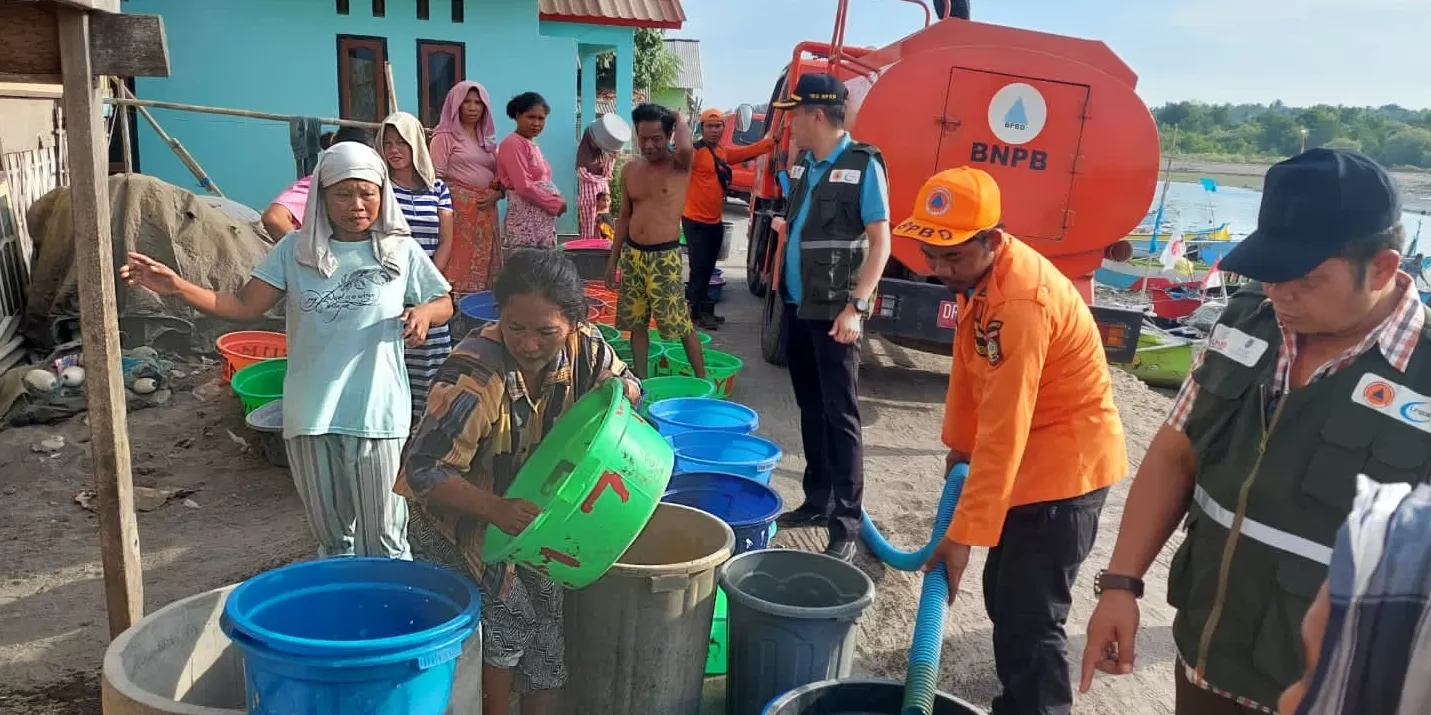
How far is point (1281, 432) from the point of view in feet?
5.52

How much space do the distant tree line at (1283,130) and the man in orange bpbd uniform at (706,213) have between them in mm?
43790

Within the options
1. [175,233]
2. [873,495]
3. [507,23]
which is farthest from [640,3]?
[873,495]

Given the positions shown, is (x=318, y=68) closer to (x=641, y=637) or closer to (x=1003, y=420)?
(x=641, y=637)

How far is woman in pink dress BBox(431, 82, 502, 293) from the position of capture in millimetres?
6047

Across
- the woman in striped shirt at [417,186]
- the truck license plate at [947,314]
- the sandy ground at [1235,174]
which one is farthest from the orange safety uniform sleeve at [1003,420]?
→ the sandy ground at [1235,174]

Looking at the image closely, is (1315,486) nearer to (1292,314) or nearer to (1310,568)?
(1310,568)

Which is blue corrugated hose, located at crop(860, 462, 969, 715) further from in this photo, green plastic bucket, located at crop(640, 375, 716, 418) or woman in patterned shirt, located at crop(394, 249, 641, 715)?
green plastic bucket, located at crop(640, 375, 716, 418)

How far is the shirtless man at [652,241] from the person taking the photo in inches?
231

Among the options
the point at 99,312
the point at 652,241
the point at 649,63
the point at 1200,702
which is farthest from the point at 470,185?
the point at 649,63

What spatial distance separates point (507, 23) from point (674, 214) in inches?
280

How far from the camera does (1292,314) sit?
1624 millimetres

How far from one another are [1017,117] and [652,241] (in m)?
2.41

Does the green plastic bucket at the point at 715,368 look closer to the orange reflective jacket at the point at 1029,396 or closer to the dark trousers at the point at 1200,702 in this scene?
the orange reflective jacket at the point at 1029,396

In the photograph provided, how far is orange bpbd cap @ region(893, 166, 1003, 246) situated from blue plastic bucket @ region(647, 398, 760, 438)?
2.08 meters
